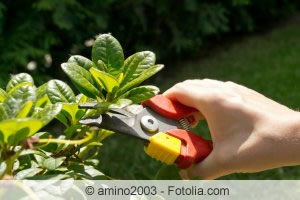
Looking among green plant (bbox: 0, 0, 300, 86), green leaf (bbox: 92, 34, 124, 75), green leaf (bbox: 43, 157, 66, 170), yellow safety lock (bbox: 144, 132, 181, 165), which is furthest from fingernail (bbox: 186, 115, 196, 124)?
green plant (bbox: 0, 0, 300, 86)

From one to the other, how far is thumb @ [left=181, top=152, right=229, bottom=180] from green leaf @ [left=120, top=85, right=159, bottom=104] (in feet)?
0.60

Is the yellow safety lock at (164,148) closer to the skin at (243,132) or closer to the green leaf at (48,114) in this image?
the skin at (243,132)

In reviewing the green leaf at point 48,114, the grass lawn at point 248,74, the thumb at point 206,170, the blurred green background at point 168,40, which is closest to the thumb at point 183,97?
the thumb at point 206,170

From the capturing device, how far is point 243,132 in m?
0.96

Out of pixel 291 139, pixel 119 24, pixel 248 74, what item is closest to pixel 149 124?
pixel 291 139

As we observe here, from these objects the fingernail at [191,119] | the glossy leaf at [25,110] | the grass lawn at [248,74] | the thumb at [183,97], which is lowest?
the grass lawn at [248,74]

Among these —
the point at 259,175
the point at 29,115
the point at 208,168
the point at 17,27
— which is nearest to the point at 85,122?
the point at 29,115

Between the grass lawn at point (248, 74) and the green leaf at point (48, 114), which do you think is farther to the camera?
the grass lawn at point (248, 74)

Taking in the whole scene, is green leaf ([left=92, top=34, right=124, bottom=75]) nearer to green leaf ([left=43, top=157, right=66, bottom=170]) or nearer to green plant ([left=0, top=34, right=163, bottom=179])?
green plant ([left=0, top=34, right=163, bottom=179])

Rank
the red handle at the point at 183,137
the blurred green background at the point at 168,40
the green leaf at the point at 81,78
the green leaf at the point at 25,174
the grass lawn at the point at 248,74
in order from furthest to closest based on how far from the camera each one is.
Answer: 1. the blurred green background at the point at 168,40
2. the grass lawn at the point at 248,74
3. the red handle at the point at 183,137
4. the green leaf at the point at 81,78
5. the green leaf at the point at 25,174

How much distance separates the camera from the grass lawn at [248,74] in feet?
11.8

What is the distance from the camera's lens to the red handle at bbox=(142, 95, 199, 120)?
1.02 meters

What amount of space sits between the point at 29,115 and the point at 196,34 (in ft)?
16.2

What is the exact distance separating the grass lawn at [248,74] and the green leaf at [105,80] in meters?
2.38
